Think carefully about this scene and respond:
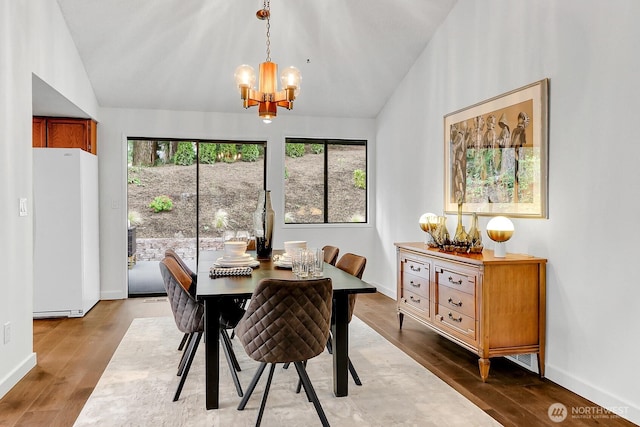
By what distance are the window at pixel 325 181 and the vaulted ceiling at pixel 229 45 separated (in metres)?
0.73

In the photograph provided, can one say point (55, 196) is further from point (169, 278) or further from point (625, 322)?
point (625, 322)

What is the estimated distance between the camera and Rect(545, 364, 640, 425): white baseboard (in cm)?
245

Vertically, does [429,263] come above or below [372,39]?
below

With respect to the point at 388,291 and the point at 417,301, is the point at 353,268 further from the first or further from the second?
the point at 388,291

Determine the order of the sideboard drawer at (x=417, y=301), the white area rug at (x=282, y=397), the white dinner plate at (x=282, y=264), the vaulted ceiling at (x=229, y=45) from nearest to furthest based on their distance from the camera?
the white area rug at (x=282, y=397), the white dinner plate at (x=282, y=264), the sideboard drawer at (x=417, y=301), the vaulted ceiling at (x=229, y=45)

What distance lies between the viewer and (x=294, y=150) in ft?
20.4

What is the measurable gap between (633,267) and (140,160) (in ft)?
17.5

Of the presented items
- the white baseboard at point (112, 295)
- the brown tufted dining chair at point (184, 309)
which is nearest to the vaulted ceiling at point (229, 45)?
the white baseboard at point (112, 295)

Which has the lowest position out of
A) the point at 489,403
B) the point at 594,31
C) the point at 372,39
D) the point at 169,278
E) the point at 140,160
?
the point at 489,403

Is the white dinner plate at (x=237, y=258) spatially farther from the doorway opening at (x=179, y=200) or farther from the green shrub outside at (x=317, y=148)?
the green shrub outside at (x=317, y=148)

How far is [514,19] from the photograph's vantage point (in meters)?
3.39

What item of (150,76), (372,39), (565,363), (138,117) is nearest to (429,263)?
(565,363)

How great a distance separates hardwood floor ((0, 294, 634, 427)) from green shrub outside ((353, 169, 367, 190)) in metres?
2.24

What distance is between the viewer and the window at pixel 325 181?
620 cm
